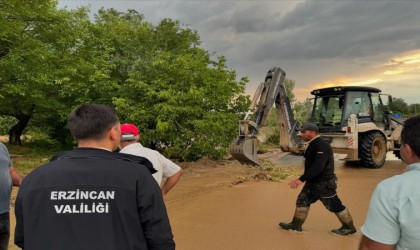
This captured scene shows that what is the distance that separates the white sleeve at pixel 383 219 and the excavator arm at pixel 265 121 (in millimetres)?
9179

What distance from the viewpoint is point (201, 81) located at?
49.3 feet

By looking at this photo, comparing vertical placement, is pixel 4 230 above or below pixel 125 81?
below

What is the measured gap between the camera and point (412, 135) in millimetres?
2174

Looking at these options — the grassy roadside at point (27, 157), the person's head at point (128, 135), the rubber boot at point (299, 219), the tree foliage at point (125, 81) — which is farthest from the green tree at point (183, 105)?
the person's head at point (128, 135)

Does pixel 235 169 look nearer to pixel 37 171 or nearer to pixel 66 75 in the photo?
pixel 66 75

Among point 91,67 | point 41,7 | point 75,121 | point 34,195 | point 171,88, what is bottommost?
point 34,195

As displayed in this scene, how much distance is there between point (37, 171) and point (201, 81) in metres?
13.0

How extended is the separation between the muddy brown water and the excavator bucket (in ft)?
2.11

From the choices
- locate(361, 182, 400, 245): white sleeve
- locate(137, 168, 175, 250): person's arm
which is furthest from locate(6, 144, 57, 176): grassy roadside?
locate(361, 182, 400, 245): white sleeve

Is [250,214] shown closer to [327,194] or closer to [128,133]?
[327,194]

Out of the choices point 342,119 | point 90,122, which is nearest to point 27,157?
point 342,119

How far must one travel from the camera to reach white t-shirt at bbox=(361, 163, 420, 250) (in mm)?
1979

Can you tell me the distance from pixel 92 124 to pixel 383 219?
1630mm

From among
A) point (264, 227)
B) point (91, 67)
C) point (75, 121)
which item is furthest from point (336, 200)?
point (91, 67)
